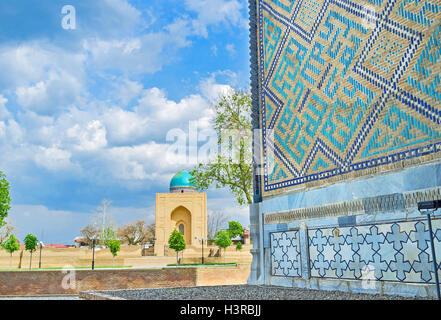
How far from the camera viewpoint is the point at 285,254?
6.13 m

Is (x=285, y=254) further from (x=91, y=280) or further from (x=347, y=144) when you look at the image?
(x=91, y=280)

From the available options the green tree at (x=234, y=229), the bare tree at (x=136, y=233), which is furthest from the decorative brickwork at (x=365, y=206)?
the bare tree at (x=136, y=233)

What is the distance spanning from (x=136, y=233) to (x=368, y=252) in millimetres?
39725

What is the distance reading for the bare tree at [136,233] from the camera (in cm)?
4225

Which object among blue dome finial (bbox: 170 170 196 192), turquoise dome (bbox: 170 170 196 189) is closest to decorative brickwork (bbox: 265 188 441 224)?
blue dome finial (bbox: 170 170 196 192)

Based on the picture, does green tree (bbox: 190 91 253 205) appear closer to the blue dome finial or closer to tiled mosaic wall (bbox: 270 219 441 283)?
tiled mosaic wall (bbox: 270 219 441 283)

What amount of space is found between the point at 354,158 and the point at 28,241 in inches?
854

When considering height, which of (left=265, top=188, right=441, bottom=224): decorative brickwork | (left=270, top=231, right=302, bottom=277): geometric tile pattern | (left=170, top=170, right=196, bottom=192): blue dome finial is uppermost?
(left=170, top=170, right=196, bottom=192): blue dome finial

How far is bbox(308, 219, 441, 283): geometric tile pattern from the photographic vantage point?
417 cm

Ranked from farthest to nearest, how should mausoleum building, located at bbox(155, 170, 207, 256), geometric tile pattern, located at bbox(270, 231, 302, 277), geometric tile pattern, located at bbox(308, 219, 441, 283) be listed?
mausoleum building, located at bbox(155, 170, 207, 256), geometric tile pattern, located at bbox(270, 231, 302, 277), geometric tile pattern, located at bbox(308, 219, 441, 283)

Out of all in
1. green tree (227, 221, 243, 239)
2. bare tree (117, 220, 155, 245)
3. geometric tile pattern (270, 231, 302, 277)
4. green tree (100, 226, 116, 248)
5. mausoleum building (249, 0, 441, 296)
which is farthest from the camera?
bare tree (117, 220, 155, 245)
